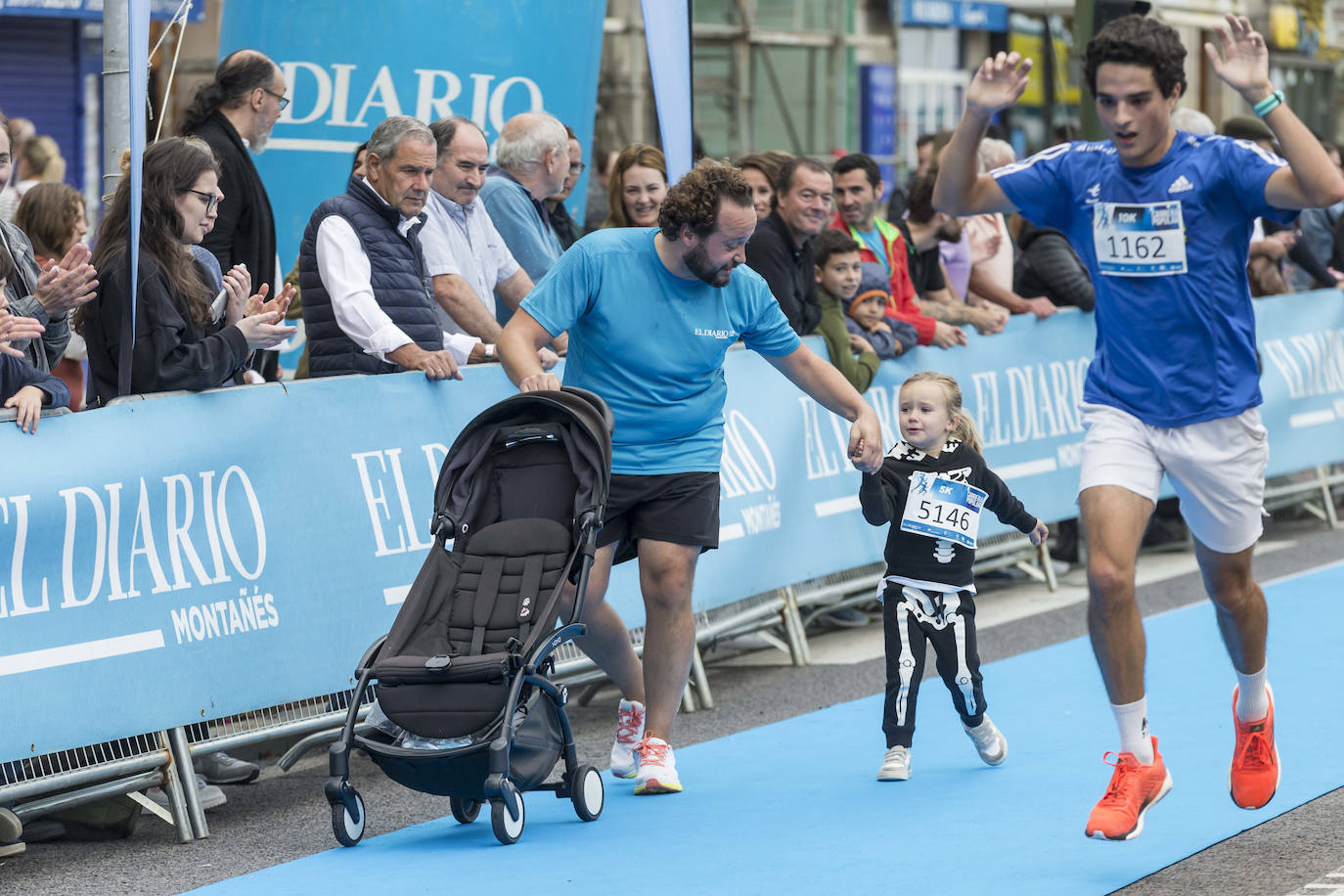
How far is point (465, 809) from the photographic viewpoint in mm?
6316

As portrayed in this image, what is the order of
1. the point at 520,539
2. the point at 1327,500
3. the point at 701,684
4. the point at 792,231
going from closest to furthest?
the point at 520,539, the point at 701,684, the point at 792,231, the point at 1327,500

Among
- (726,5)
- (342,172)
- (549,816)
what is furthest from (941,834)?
(726,5)

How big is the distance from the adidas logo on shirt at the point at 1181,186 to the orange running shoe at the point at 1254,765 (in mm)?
1492

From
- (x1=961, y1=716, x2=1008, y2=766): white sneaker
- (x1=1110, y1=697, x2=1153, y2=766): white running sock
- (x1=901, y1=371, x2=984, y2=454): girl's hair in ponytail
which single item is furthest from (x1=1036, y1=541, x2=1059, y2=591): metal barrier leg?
(x1=1110, y1=697, x2=1153, y2=766): white running sock

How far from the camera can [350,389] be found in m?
7.08

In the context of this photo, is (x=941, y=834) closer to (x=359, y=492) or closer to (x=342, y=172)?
(x=359, y=492)

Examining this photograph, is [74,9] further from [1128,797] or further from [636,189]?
[1128,797]

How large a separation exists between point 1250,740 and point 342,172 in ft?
20.4

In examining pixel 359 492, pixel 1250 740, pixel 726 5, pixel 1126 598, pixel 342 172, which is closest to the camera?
pixel 1126 598

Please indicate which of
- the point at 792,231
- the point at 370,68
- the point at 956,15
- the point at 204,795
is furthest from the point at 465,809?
the point at 956,15

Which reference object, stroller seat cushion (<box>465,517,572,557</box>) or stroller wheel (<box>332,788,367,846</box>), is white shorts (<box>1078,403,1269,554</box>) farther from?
stroller wheel (<box>332,788,367,846</box>)

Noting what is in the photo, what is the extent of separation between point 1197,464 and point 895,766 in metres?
1.65

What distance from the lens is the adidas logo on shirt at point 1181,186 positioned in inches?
220

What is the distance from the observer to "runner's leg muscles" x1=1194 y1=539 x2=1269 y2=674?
588 cm
